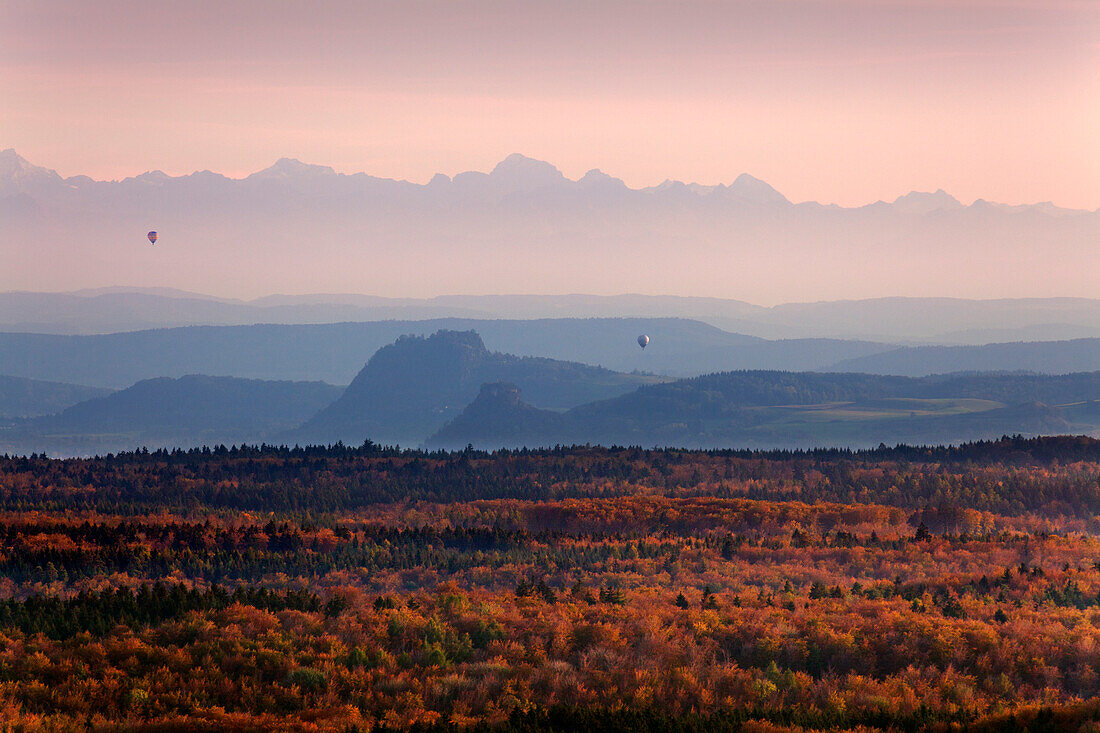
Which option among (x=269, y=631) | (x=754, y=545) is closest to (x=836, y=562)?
(x=754, y=545)

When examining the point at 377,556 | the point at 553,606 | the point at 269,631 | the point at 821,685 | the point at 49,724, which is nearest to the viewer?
the point at 49,724

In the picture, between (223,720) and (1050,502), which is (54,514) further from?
(1050,502)

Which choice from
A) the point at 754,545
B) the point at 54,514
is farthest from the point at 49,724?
the point at 54,514

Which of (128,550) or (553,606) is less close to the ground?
(553,606)

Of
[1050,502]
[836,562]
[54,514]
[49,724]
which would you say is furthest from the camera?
[1050,502]

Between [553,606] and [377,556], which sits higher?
[553,606]

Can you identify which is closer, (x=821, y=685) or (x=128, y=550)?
(x=821, y=685)

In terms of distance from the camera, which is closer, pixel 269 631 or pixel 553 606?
pixel 269 631

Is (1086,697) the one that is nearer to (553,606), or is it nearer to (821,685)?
(821,685)

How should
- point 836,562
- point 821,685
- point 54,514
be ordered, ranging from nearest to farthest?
1. point 821,685
2. point 836,562
3. point 54,514
